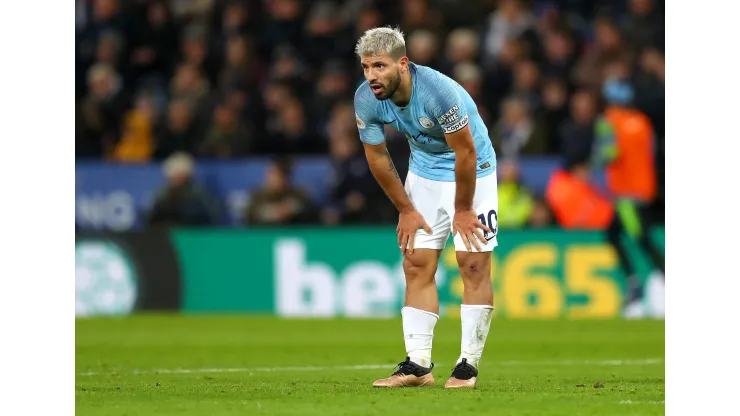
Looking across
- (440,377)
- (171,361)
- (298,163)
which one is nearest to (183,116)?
(298,163)

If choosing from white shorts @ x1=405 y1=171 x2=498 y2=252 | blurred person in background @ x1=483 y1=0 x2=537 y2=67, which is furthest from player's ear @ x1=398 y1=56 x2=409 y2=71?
blurred person in background @ x1=483 y1=0 x2=537 y2=67

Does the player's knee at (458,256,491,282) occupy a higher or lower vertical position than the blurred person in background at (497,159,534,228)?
lower

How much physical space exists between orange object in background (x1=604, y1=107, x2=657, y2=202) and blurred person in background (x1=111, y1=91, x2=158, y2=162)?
6142 mm

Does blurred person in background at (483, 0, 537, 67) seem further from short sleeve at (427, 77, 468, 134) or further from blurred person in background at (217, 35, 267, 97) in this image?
short sleeve at (427, 77, 468, 134)

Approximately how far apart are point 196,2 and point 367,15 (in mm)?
2643

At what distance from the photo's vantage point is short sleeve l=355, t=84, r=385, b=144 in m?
7.88

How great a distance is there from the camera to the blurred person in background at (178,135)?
17766 millimetres

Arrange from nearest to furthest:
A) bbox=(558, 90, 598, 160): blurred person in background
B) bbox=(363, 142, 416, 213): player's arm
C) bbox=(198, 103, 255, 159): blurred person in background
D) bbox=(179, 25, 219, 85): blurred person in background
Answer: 1. bbox=(363, 142, 416, 213): player's arm
2. bbox=(558, 90, 598, 160): blurred person in background
3. bbox=(198, 103, 255, 159): blurred person in background
4. bbox=(179, 25, 219, 85): blurred person in background

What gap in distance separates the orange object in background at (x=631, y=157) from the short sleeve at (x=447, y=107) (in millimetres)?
8117

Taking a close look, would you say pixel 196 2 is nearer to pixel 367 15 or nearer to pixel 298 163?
pixel 367 15

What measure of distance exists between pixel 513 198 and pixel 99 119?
5.69 metres

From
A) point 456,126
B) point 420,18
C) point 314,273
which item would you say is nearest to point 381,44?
point 456,126

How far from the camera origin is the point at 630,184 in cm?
1552

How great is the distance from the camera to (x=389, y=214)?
1658cm
